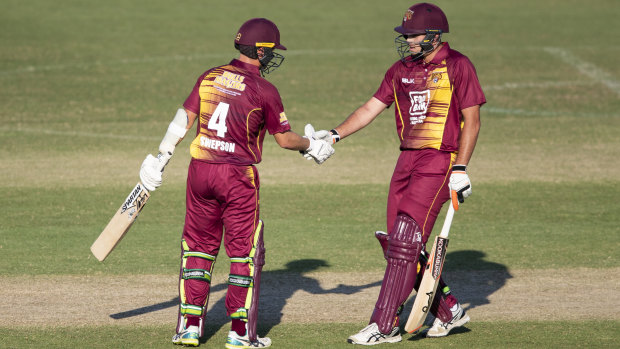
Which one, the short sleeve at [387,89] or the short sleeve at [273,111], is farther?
the short sleeve at [387,89]

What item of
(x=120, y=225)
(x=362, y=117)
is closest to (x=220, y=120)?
(x=120, y=225)

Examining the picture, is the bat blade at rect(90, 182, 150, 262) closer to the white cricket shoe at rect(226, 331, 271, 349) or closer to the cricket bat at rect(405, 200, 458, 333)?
the white cricket shoe at rect(226, 331, 271, 349)

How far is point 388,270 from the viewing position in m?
6.86

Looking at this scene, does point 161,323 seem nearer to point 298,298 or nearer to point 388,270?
point 298,298

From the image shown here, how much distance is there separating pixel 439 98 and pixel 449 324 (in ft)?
5.62

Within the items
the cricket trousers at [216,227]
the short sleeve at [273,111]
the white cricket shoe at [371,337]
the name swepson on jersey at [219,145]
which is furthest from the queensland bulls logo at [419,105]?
the white cricket shoe at [371,337]


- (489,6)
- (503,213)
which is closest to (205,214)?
(503,213)

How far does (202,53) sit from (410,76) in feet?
52.3

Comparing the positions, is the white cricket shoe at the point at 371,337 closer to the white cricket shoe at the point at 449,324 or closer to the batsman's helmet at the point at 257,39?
the white cricket shoe at the point at 449,324

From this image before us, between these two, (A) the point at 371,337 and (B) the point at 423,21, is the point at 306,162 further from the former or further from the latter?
(A) the point at 371,337

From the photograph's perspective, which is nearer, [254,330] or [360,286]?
[254,330]

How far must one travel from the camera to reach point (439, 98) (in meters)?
6.98

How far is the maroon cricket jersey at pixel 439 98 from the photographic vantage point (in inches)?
273

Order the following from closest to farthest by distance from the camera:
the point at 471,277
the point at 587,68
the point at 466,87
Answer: the point at 466,87 < the point at 471,277 < the point at 587,68
